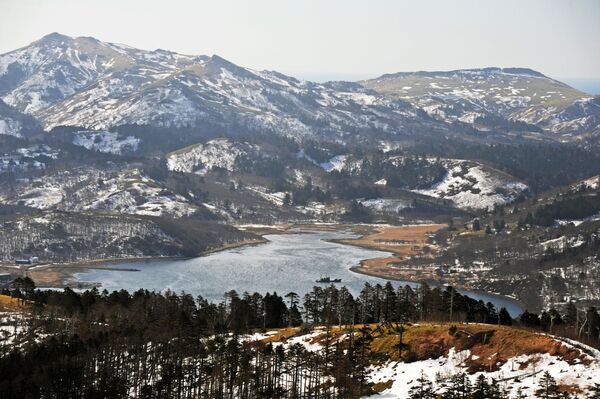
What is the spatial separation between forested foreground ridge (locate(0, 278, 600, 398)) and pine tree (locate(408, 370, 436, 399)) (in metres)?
0.24

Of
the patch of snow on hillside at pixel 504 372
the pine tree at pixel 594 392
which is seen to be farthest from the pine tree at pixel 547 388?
the pine tree at pixel 594 392

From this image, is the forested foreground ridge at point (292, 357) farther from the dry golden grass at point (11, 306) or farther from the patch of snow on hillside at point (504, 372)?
the dry golden grass at point (11, 306)

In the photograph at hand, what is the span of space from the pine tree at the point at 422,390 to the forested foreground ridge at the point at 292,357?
24 centimetres

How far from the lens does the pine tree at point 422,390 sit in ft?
395

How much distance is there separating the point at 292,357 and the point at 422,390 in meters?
29.5

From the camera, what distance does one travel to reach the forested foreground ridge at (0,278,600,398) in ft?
410

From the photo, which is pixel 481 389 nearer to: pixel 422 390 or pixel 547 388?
pixel 547 388

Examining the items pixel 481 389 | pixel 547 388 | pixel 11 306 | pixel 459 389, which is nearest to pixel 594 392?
pixel 547 388

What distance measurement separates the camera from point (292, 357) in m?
146

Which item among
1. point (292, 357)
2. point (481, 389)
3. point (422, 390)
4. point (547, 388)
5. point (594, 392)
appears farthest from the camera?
point (292, 357)

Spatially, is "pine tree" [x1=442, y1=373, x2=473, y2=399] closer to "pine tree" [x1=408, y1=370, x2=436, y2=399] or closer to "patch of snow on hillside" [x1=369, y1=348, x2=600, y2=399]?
"patch of snow on hillside" [x1=369, y1=348, x2=600, y2=399]

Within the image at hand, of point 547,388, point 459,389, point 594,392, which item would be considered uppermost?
point 547,388

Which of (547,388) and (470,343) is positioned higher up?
(470,343)

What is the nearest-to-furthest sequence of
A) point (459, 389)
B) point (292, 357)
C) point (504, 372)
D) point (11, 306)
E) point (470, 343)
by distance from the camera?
point (459, 389) < point (504, 372) < point (470, 343) < point (292, 357) < point (11, 306)
